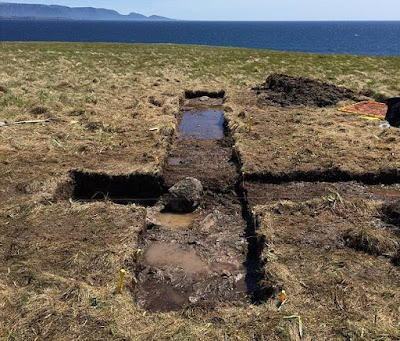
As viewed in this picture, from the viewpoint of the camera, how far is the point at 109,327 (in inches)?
230

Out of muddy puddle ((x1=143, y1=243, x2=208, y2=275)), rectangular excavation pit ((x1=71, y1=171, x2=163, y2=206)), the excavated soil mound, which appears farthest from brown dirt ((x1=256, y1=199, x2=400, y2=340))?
the excavated soil mound

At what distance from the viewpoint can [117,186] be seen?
11.3 m

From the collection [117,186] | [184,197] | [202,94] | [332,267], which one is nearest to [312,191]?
[184,197]

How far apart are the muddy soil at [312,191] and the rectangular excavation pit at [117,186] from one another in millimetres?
2728

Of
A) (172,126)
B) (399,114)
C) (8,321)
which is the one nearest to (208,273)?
(8,321)

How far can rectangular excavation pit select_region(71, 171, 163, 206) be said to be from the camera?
11250 mm

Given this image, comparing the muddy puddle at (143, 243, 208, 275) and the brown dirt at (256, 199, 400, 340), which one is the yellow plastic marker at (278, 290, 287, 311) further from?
the muddy puddle at (143, 243, 208, 275)

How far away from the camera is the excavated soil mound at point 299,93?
63.7 ft

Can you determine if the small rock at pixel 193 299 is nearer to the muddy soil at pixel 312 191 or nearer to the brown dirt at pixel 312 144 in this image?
the muddy soil at pixel 312 191

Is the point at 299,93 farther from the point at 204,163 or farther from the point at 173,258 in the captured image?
the point at 173,258

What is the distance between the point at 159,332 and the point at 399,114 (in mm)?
13883

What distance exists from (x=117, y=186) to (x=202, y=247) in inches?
147

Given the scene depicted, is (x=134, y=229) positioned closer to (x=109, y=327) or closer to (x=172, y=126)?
(x=109, y=327)

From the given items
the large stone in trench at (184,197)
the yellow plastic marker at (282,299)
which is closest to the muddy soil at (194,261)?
the large stone in trench at (184,197)
